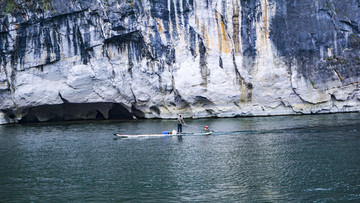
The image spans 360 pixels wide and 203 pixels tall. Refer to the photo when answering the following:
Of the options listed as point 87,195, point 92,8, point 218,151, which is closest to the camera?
point 87,195

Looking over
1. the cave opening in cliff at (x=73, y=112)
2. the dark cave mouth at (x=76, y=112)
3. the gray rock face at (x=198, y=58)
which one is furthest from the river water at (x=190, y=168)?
the cave opening in cliff at (x=73, y=112)

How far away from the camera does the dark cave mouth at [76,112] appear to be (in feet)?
155

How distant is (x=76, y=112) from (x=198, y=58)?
16.6 meters

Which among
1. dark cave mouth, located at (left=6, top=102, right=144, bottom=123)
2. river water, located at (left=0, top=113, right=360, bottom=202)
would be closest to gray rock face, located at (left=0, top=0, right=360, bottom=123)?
dark cave mouth, located at (left=6, top=102, right=144, bottom=123)

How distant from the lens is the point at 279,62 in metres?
43.8

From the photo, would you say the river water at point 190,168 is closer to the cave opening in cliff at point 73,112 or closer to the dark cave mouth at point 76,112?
the dark cave mouth at point 76,112

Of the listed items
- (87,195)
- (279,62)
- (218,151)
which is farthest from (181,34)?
(87,195)

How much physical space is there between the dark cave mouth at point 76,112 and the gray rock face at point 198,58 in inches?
115

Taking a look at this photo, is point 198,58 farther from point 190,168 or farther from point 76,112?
point 190,168

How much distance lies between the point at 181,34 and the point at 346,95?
1877cm

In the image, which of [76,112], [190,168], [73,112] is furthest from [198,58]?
[190,168]

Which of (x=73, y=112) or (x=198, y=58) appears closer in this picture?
(x=198, y=58)

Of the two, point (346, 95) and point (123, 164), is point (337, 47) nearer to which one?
point (346, 95)

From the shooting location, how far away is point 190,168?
18.2m
